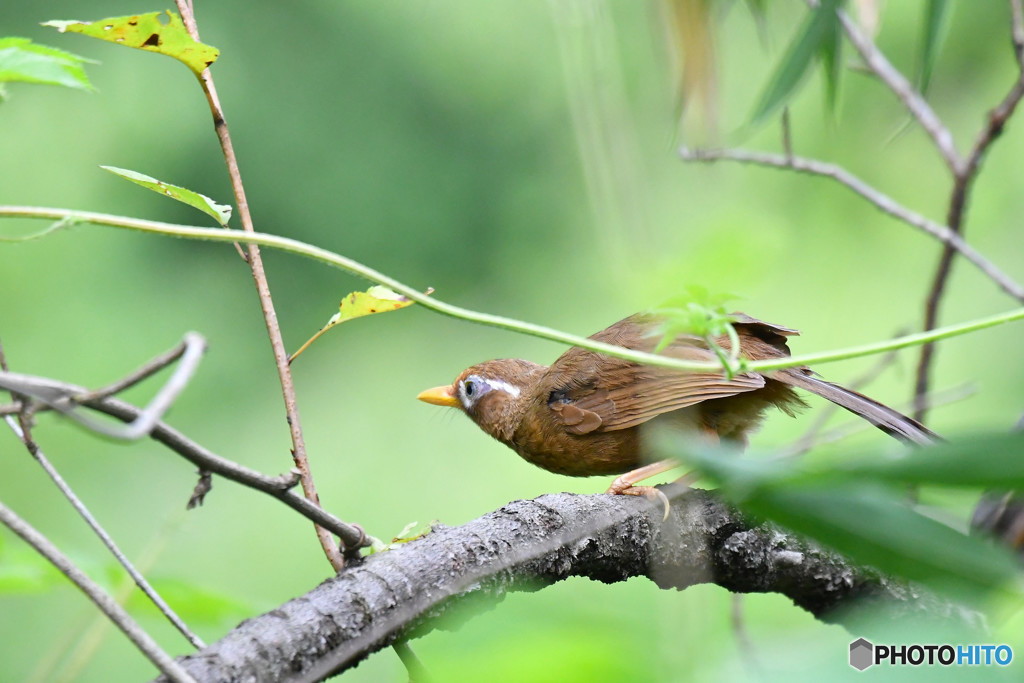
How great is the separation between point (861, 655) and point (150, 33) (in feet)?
2.75

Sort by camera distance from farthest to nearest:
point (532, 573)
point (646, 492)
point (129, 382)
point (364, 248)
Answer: point (364, 248) < point (646, 492) < point (532, 573) < point (129, 382)

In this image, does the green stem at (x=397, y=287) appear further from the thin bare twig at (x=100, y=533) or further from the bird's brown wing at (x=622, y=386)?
the bird's brown wing at (x=622, y=386)

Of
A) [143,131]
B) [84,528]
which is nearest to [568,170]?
[143,131]

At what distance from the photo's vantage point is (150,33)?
34.5 inches

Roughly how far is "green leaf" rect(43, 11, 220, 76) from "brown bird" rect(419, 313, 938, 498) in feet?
2.84

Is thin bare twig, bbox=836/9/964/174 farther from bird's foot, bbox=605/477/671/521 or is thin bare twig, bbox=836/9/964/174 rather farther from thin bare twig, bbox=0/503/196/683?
thin bare twig, bbox=0/503/196/683

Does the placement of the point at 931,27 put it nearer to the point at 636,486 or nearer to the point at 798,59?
the point at 798,59

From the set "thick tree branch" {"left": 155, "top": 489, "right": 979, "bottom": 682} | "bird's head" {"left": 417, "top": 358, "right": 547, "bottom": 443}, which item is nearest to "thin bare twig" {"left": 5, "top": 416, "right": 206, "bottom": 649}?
"thick tree branch" {"left": 155, "top": 489, "right": 979, "bottom": 682}

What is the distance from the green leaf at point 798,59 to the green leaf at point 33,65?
856 mm

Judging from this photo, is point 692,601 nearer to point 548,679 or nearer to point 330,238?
point 548,679

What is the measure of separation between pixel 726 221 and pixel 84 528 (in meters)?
4.20

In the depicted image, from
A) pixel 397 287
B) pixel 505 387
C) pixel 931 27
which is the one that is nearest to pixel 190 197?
pixel 397 287

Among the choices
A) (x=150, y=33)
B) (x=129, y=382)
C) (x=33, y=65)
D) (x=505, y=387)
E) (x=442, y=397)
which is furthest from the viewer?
(x=442, y=397)

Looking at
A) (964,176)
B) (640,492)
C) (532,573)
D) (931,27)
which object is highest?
(931,27)
